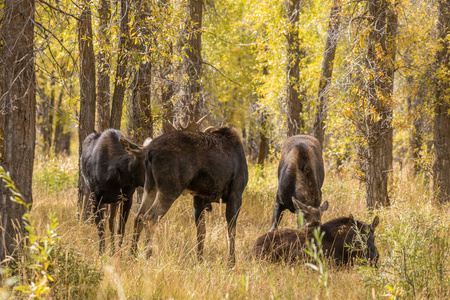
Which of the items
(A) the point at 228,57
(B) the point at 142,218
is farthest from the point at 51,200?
(A) the point at 228,57

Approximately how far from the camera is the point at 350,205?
11.3m

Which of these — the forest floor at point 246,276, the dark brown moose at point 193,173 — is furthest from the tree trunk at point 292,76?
the forest floor at point 246,276

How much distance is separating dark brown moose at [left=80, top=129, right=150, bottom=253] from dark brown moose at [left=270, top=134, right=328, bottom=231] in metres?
2.49

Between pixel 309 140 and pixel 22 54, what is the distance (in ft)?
21.8

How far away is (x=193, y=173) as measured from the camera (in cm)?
618

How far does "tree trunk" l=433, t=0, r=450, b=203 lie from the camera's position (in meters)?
11.6

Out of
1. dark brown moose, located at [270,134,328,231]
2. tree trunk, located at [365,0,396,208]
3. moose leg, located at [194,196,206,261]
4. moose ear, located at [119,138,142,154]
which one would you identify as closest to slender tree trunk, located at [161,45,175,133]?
moose ear, located at [119,138,142,154]

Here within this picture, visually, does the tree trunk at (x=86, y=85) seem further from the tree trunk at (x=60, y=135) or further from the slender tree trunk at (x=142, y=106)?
the tree trunk at (x=60, y=135)

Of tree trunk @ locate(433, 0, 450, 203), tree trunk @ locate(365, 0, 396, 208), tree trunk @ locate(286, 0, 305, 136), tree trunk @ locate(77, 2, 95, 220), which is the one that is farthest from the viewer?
tree trunk @ locate(286, 0, 305, 136)

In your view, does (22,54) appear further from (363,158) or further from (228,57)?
(228,57)

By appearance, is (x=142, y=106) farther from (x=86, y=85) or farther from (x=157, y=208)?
(x=157, y=208)

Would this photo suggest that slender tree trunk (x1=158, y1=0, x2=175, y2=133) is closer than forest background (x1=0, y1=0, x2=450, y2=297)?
No

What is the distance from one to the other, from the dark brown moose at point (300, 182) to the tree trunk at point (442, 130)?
410cm

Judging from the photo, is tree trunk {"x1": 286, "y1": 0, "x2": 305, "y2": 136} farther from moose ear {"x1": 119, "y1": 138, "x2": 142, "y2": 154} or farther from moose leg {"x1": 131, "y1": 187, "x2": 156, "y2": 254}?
moose leg {"x1": 131, "y1": 187, "x2": 156, "y2": 254}
